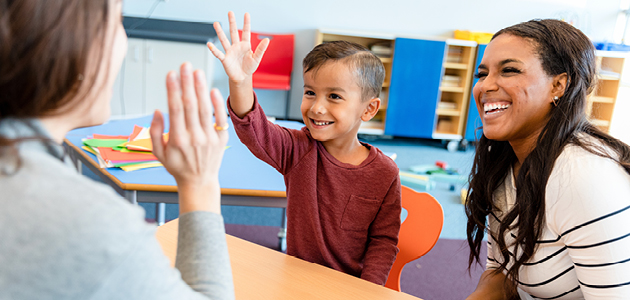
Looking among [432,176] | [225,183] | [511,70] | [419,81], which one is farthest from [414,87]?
[511,70]

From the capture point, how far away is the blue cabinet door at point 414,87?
16.3ft

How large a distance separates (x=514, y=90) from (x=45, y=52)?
104 centimetres

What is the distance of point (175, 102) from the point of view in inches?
23.9

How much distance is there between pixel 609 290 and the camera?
3.26 ft

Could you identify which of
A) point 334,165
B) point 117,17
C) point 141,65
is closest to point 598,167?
point 334,165

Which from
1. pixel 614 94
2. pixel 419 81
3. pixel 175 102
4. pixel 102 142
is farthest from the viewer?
pixel 614 94

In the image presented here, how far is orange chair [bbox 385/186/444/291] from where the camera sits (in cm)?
141

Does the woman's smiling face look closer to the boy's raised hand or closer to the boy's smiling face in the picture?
the boy's smiling face

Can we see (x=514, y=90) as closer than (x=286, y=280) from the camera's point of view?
No

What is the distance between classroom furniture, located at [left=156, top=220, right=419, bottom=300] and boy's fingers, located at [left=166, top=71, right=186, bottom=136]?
0.46 m

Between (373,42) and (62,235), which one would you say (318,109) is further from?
(373,42)

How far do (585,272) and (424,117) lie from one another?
14.0ft

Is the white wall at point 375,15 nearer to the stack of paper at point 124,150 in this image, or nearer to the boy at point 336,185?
the stack of paper at point 124,150

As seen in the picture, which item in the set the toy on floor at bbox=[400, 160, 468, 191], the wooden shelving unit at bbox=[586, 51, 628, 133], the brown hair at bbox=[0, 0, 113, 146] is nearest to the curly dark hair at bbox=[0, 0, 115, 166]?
the brown hair at bbox=[0, 0, 113, 146]
